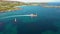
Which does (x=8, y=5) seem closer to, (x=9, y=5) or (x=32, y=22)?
(x=9, y=5)

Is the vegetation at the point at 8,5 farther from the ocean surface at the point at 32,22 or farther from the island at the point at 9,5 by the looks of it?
the ocean surface at the point at 32,22

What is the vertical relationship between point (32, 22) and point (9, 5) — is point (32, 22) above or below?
below

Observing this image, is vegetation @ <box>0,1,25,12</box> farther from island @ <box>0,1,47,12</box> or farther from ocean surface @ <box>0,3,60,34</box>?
ocean surface @ <box>0,3,60,34</box>

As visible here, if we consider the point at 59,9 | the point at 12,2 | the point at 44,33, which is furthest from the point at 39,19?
the point at 12,2

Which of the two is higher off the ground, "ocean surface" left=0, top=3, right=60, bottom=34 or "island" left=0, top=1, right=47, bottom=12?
"island" left=0, top=1, right=47, bottom=12

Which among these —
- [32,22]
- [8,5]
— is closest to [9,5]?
[8,5]

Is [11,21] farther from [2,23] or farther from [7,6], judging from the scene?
[7,6]

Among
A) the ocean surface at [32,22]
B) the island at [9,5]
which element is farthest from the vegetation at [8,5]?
the ocean surface at [32,22]

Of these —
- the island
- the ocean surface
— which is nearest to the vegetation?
the island

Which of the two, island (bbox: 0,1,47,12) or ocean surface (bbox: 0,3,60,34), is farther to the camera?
island (bbox: 0,1,47,12)
